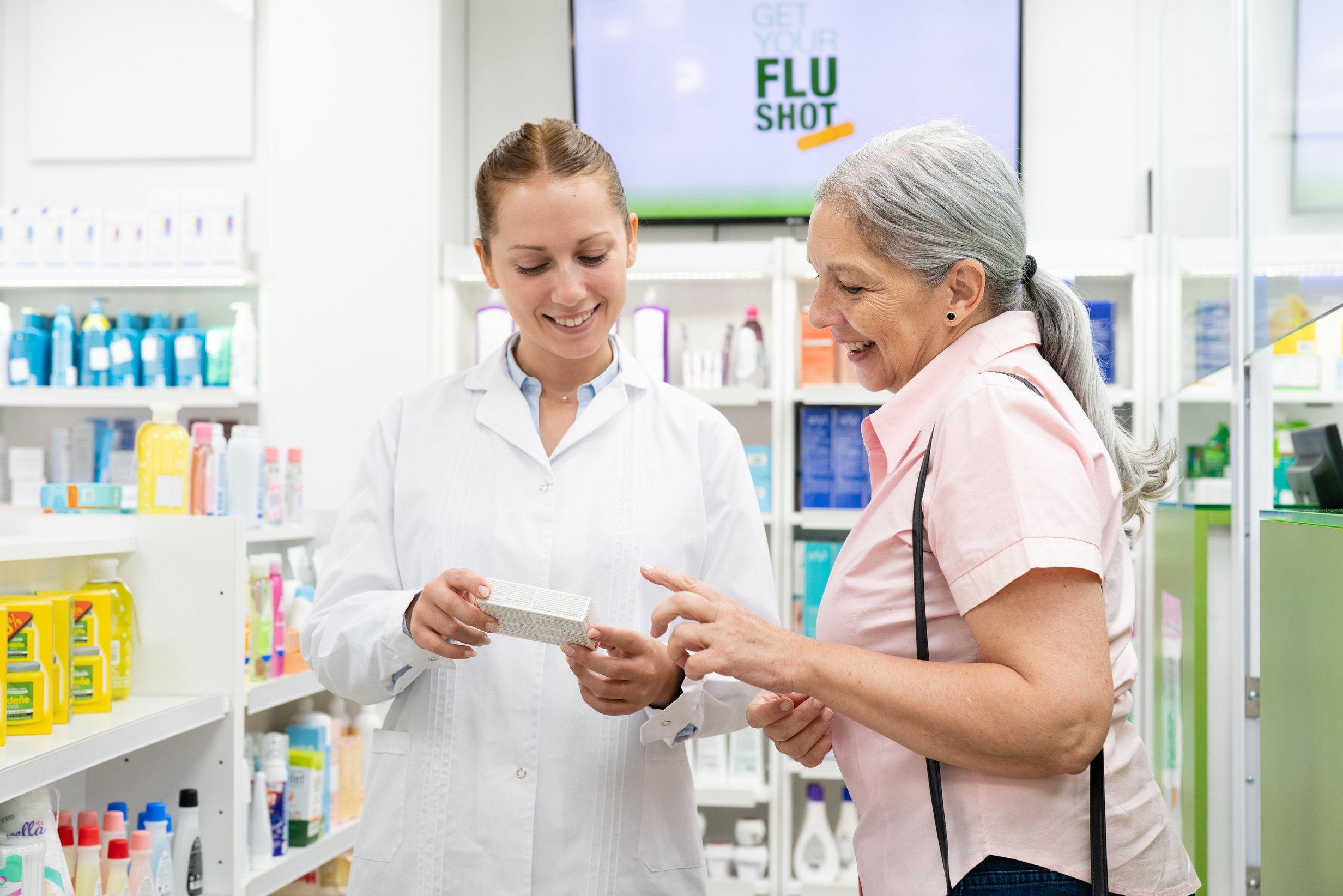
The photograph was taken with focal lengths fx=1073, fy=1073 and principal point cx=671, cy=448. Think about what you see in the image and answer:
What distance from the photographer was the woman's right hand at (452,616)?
1.36 m

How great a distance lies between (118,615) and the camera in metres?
2.36

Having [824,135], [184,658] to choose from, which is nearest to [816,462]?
[824,135]

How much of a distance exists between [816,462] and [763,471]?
0.21 metres

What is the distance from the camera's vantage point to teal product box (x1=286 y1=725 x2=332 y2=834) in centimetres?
315

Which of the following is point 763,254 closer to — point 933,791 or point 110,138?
point 110,138

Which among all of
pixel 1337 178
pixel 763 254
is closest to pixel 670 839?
pixel 1337 178

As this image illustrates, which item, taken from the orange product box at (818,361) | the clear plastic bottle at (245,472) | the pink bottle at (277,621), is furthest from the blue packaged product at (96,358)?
the orange product box at (818,361)

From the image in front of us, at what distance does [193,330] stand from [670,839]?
3205 mm

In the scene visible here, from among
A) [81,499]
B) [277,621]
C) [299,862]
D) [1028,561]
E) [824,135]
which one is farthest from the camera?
[824,135]

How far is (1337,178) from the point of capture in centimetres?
132

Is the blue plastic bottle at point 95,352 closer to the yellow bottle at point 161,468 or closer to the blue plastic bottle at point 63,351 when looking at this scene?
the blue plastic bottle at point 63,351

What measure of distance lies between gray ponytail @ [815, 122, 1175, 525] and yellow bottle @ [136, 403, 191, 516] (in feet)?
6.76

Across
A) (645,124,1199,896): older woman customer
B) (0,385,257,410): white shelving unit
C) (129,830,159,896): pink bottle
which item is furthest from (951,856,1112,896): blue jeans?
(0,385,257,410): white shelving unit

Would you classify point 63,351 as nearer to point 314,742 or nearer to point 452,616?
point 314,742
